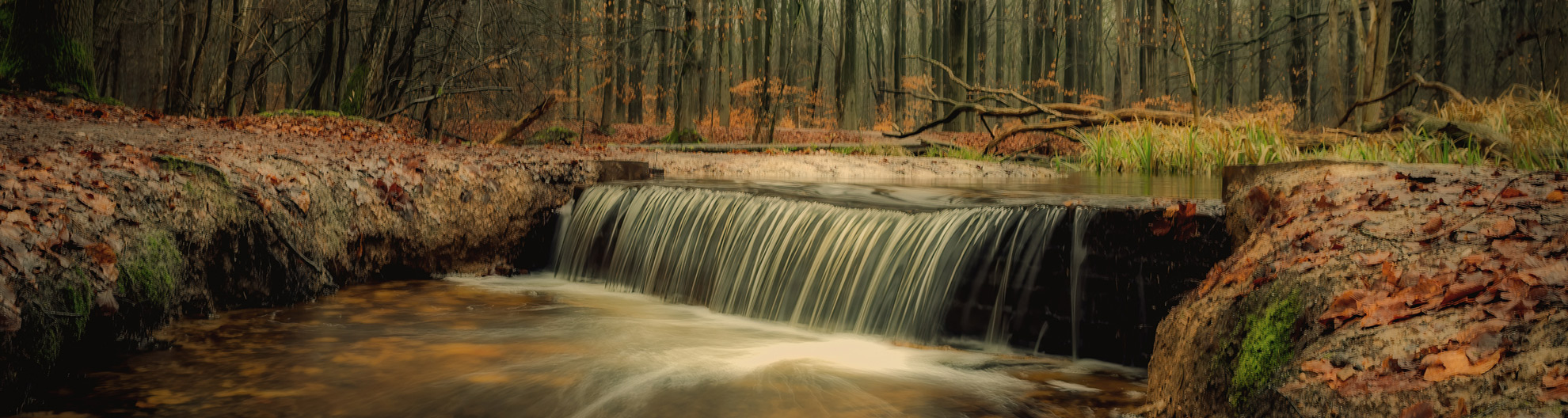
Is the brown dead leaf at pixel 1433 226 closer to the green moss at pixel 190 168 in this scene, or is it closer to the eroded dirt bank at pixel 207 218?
the eroded dirt bank at pixel 207 218

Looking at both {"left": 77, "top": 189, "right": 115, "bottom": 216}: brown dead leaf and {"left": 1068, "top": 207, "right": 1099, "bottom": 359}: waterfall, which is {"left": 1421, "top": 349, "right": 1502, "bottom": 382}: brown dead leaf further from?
{"left": 77, "top": 189, "right": 115, "bottom": 216}: brown dead leaf

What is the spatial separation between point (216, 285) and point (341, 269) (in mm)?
971

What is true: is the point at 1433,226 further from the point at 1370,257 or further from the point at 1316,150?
the point at 1316,150

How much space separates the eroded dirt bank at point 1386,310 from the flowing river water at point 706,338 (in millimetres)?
603

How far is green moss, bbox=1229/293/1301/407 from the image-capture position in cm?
233

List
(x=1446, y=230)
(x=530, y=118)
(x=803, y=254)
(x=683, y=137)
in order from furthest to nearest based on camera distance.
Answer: (x=683, y=137) → (x=530, y=118) → (x=803, y=254) → (x=1446, y=230)

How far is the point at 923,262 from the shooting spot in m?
4.51

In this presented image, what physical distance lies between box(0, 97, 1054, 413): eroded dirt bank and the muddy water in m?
0.19

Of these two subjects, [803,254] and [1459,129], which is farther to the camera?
[1459,129]

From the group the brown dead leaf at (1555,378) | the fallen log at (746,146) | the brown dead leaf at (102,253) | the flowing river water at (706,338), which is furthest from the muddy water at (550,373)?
the fallen log at (746,146)

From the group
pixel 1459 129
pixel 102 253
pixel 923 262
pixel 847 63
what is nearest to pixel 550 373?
pixel 102 253

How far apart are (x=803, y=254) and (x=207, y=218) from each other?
2960mm

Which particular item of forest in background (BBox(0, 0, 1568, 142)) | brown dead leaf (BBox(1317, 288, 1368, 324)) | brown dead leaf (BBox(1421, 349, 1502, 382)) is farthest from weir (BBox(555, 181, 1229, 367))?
forest in background (BBox(0, 0, 1568, 142))

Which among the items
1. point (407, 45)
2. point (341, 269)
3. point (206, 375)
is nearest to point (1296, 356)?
point (206, 375)
